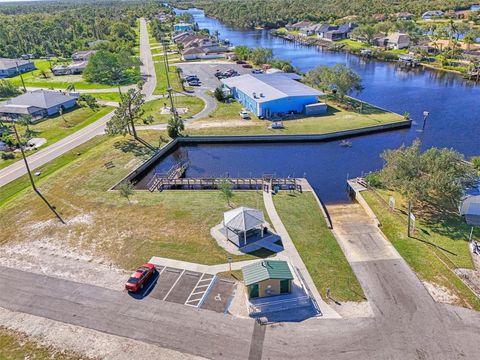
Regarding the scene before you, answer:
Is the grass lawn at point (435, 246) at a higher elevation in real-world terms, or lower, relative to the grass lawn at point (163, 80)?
lower

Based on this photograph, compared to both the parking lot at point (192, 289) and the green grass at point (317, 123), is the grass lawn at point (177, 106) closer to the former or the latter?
the green grass at point (317, 123)

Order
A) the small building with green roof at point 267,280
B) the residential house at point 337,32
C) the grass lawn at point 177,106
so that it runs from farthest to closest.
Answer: the residential house at point 337,32
the grass lawn at point 177,106
the small building with green roof at point 267,280

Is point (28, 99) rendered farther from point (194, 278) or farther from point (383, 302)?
point (383, 302)

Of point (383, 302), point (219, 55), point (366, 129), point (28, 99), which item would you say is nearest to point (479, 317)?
point (383, 302)

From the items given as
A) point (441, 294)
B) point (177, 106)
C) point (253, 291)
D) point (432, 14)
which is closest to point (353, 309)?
point (441, 294)

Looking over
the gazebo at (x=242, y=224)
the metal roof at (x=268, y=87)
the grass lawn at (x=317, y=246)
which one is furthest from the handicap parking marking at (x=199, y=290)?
the metal roof at (x=268, y=87)

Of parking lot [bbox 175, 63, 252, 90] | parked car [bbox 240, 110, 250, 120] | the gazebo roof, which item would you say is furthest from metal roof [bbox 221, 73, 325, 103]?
the gazebo roof

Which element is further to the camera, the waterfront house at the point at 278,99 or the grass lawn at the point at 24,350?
the waterfront house at the point at 278,99

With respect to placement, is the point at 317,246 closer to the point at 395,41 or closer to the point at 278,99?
the point at 278,99
